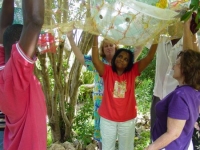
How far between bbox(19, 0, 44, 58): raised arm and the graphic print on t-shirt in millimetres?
1345

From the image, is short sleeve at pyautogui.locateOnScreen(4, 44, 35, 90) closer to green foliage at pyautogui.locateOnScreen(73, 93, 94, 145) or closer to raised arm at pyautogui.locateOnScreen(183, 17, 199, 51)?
raised arm at pyautogui.locateOnScreen(183, 17, 199, 51)

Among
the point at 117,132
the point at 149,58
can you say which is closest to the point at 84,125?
the point at 117,132

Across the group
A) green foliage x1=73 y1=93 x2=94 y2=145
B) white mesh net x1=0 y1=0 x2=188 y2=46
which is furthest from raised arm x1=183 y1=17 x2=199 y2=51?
green foliage x1=73 y1=93 x2=94 y2=145

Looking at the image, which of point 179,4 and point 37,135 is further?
point 179,4

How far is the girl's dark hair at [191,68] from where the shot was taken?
1522 millimetres

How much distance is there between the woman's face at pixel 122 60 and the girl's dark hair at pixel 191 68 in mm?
768

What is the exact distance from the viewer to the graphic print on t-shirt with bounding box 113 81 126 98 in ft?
7.52

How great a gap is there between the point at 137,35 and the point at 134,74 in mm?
745

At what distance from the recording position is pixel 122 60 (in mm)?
2303

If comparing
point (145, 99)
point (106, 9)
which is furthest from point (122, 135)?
point (145, 99)

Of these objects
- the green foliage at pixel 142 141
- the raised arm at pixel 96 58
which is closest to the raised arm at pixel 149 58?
the raised arm at pixel 96 58

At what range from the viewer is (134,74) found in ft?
7.75

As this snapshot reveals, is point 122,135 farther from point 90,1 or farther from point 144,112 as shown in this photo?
point 144,112

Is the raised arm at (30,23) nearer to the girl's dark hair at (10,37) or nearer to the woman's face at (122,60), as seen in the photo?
the girl's dark hair at (10,37)
